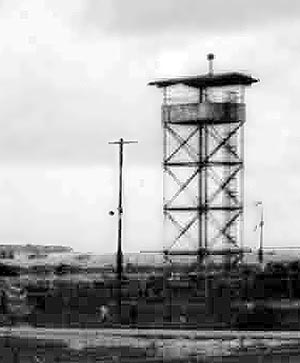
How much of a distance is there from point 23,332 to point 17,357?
495cm

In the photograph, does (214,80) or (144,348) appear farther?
(214,80)

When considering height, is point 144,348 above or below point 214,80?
below

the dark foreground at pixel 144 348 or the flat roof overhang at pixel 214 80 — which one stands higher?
the flat roof overhang at pixel 214 80

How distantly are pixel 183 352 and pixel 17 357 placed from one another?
4923mm

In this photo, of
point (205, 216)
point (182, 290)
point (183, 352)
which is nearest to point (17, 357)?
point (183, 352)

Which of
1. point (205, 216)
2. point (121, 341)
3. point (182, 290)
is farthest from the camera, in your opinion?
point (205, 216)

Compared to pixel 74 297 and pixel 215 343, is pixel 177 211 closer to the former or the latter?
pixel 74 297

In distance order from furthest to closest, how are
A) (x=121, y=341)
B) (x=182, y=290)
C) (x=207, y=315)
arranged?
(x=182, y=290), (x=207, y=315), (x=121, y=341)

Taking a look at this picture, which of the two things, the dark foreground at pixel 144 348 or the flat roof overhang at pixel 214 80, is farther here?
the flat roof overhang at pixel 214 80

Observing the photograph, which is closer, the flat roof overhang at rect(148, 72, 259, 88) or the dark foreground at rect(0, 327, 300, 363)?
the dark foreground at rect(0, 327, 300, 363)

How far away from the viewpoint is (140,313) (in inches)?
1895

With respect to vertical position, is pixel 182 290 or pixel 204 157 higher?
pixel 204 157

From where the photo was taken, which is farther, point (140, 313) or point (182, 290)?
point (182, 290)

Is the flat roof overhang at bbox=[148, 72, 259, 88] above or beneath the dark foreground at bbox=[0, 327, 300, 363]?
above
